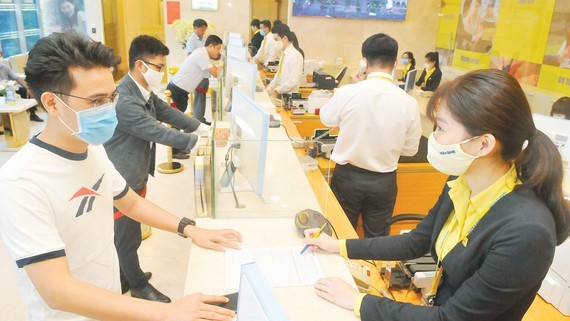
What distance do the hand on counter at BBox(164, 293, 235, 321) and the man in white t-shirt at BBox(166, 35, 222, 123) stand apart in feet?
13.8

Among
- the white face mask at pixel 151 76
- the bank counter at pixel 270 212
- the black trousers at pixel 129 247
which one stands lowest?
the black trousers at pixel 129 247

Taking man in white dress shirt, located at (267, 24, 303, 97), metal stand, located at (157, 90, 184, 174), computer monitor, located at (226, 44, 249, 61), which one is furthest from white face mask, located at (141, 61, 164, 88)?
man in white dress shirt, located at (267, 24, 303, 97)

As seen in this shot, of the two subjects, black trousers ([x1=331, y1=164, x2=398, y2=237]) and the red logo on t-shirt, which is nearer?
the red logo on t-shirt

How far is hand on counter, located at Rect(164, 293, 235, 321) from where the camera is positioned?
1075mm

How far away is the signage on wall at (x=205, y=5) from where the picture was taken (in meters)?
8.09

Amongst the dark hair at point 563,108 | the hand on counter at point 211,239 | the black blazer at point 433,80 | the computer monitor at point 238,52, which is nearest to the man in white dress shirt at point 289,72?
the computer monitor at point 238,52

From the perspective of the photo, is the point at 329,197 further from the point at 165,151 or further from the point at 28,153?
the point at 165,151

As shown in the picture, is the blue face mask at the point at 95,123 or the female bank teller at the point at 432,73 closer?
the blue face mask at the point at 95,123

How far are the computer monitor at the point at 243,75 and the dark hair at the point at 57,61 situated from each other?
6.93ft

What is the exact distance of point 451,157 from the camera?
1.14 m

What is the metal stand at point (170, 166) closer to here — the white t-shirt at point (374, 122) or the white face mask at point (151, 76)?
the white face mask at point (151, 76)

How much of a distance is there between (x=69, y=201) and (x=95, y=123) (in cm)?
25

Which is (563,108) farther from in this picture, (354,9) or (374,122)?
(354,9)

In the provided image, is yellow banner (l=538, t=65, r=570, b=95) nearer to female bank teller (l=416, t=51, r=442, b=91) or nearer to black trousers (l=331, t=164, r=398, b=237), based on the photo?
female bank teller (l=416, t=51, r=442, b=91)
